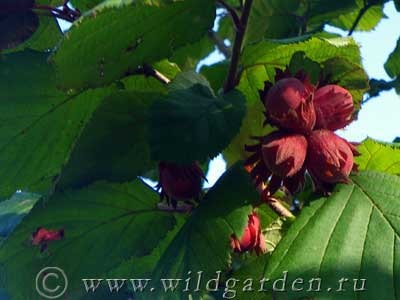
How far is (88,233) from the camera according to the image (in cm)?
123

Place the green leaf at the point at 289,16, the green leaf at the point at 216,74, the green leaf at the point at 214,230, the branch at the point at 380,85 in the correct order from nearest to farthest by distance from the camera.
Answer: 1. the green leaf at the point at 214,230
2. the green leaf at the point at 216,74
3. the green leaf at the point at 289,16
4. the branch at the point at 380,85

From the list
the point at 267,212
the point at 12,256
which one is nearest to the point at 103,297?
the point at 12,256

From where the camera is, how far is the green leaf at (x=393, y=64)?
1.68 m

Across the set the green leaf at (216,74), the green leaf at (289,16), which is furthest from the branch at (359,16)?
the green leaf at (216,74)

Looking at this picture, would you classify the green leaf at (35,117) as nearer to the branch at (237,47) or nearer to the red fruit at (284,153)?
the branch at (237,47)

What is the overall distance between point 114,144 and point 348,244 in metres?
0.32

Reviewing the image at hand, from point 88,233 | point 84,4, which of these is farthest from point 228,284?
point 84,4

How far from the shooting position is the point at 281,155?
97 centimetres

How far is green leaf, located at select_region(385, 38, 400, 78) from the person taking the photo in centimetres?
168

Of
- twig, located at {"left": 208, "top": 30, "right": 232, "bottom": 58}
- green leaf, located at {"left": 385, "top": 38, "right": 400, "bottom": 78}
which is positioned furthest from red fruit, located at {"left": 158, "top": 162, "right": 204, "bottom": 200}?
green leaf, located at {"left": 385, "top": 38, "right": 400, "bottom": 78}

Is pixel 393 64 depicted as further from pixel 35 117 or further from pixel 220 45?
pixel 35 117

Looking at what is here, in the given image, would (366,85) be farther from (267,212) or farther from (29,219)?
(29,219)

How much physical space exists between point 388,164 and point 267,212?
189mm

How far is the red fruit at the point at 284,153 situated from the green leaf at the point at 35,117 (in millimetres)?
292
